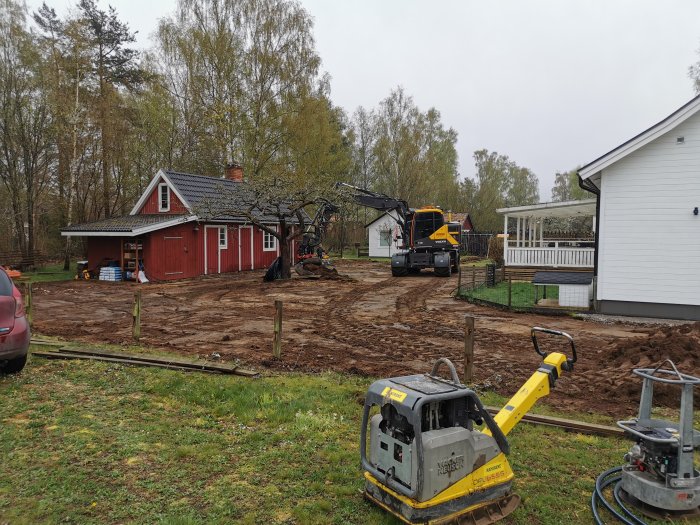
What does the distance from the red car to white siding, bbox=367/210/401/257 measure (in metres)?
32.9

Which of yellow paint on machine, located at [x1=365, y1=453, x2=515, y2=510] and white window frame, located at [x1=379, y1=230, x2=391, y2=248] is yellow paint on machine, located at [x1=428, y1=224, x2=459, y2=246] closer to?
white window frame, located at [x1=379, y1=230, x2=391, y2=248]

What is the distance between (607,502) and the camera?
12.6 ft

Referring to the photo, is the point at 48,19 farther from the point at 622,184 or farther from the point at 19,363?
the point at 622,184

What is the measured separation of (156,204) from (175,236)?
3.34m

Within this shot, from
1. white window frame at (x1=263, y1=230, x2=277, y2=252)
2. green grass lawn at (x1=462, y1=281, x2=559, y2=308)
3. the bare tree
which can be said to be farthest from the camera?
white window frame at (x1=263, y1=230, x2=277, y2=252)

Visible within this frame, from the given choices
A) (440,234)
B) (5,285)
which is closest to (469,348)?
(5,285)

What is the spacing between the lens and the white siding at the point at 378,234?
39094 millimetres

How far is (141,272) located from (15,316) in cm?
1509

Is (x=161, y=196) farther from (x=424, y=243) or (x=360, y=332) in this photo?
(x=360, y=332)

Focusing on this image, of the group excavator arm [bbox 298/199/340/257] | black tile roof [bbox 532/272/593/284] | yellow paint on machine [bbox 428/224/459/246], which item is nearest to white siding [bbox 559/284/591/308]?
black tile roof [bbox 532/272/593/284]

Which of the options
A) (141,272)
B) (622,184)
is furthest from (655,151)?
(141,272)

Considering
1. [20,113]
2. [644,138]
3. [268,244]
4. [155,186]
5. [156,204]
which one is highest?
[20,113]

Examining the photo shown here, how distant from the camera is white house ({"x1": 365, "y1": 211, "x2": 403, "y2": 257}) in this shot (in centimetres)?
3900

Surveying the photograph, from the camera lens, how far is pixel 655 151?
13078mm
